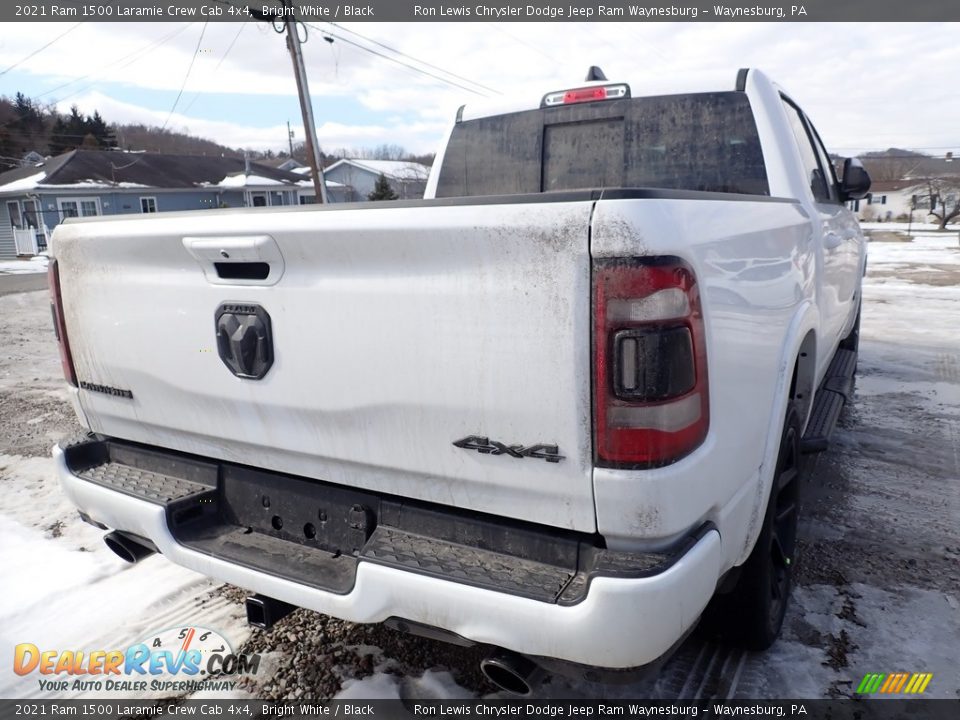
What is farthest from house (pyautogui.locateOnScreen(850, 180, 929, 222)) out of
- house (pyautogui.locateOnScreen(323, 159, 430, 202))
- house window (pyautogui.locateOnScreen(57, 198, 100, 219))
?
house window (pyautogui.locateOnScreen(57, 198, 100, 219))

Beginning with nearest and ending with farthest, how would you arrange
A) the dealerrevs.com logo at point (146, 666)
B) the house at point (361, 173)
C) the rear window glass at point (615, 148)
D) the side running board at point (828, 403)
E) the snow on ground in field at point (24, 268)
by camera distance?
the dealerrevs.com logo at point (146, 666) < the side running board at point (828, 403) < the rear window glass at point (615, 148) < the snow on ground in field at point (24, 268) < the house at point (361, 173)

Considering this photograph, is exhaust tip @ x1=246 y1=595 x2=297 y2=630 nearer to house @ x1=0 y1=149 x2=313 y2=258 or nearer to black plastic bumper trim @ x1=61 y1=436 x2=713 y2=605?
black plastic bumper trim @ x1=61 y1=436 x2=713 y2=605

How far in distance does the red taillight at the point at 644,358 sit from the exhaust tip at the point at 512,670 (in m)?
0.60

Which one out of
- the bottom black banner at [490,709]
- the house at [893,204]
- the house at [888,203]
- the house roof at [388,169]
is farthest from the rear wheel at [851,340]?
the house at [888,203]

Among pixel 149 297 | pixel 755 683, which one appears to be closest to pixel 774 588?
pixel 755 683

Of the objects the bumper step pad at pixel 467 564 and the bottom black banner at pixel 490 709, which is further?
the bottom black banner at pixel 490 709

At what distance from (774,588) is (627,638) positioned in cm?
142

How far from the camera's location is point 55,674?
2820mm

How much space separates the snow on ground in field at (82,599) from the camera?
9.78 ft

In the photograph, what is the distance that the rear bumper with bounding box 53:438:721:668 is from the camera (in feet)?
5.68

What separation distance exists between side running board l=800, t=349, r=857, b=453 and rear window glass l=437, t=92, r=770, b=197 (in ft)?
3.79

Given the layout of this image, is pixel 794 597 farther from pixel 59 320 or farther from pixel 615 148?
pixel 59 320

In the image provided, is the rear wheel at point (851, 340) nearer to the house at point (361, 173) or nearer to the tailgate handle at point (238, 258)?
the tailgate handle at point (238, 258)

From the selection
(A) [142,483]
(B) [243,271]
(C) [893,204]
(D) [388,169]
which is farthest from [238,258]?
(C) [893,204]
